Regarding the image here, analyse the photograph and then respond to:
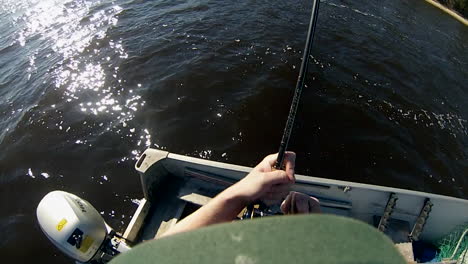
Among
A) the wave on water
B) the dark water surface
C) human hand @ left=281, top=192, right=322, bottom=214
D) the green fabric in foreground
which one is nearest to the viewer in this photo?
the green fabric in foreground

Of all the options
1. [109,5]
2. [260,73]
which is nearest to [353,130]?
[260,73]

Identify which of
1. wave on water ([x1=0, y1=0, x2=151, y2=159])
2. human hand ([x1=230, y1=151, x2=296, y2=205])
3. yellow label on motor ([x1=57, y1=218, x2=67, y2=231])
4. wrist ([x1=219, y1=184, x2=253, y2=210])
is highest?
human hand ([x1=230, y1=151, x2=296, y2=205])

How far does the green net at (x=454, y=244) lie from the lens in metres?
4.43

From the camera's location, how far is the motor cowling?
380 cm

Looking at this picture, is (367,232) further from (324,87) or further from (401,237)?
(324,87)

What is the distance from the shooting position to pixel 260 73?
10133 mm

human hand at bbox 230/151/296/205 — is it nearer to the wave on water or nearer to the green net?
the green net

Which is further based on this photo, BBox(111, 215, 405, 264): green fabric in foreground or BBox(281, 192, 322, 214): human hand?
BBox(281, 192, 322, 214): human hand

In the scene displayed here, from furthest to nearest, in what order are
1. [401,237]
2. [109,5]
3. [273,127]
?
1. [109,5]
2. [273,127]
3. [401,237]

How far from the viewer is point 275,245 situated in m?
1.16

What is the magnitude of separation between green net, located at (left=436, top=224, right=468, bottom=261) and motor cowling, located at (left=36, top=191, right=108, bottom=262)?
487cm

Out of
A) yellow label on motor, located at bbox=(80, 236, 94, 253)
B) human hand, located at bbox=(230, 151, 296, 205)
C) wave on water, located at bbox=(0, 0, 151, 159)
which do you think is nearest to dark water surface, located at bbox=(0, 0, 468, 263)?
wave on water, located at bbox=(0, 0, 151, 159)

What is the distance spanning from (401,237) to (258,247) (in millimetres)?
4594

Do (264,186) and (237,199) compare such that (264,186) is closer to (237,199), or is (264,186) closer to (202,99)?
(237,199)
